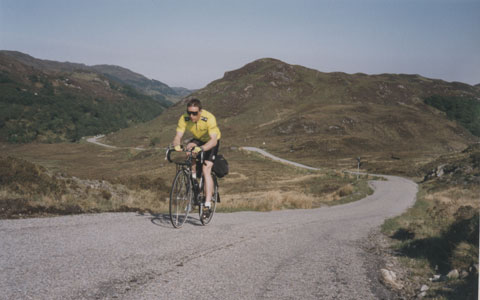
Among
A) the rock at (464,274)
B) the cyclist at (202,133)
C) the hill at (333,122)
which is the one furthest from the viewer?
the hill at (333,122)

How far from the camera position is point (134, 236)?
6688 mm

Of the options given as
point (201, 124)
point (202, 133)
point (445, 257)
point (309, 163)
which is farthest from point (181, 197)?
point (309, 163)

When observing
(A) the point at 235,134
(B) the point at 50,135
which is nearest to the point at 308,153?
(A) the point at 235,134

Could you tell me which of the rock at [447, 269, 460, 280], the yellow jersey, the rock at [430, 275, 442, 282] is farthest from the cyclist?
the rock at [447, 269, 460, 280]

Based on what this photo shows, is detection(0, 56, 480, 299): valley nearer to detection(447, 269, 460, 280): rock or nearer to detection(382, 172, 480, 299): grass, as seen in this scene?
detection(382, 172, 480, 299): grass

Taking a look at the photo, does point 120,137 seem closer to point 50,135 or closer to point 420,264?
point 50,135

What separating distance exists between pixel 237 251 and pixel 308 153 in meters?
102

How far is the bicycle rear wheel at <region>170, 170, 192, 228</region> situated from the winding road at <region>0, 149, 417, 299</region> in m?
0.43

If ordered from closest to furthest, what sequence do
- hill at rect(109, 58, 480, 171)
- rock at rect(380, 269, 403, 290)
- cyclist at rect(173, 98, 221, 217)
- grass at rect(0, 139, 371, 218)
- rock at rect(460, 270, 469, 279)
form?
rock at rect(380, 269, 403, 290)
rock at rect(460, 270, 469, 279)
cyclist at rect(173, 98, 221, 217)
grass at rect(0, 139, 371, 218)
hill at rect(109, 58, 480, 171)

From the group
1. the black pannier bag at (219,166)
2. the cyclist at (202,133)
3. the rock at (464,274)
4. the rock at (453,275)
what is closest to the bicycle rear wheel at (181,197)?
the cyclist at (202,133)

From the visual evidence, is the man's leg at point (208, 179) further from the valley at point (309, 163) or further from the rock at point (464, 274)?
the rock at point (464, 274)

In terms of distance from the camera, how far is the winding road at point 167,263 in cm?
409

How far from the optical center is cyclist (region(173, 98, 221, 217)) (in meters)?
7.91

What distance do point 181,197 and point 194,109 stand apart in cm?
242
